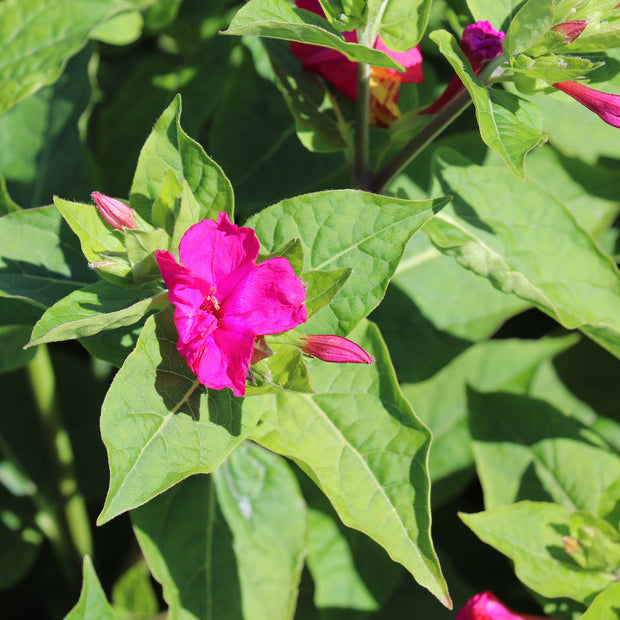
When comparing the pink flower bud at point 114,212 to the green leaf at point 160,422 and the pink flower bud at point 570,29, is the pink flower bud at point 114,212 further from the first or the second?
the pink flower bud at point 570,29

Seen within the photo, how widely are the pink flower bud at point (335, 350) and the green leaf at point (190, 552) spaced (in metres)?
0.59

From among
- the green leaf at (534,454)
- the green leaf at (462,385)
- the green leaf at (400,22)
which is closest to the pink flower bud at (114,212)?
the green leaf at (400,22)

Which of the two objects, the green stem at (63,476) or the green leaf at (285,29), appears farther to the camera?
the green stem at (63,476)

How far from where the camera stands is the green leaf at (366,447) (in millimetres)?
1083

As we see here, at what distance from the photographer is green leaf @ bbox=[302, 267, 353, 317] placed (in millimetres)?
1008

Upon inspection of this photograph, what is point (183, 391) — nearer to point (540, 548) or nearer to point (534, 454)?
point (540, 548)

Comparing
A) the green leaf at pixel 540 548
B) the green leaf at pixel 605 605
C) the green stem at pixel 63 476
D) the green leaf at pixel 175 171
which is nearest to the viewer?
the green leaf at pixel 175 171

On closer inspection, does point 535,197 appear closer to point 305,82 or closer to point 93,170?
point 305,82

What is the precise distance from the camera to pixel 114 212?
3.42 feet

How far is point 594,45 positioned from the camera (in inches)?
42.4

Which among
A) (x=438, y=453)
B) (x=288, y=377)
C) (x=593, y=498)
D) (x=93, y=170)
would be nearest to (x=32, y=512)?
(x=93, y=170)

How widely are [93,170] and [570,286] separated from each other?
3.82 feet

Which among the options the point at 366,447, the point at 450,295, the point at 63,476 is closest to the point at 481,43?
the point at 366,447

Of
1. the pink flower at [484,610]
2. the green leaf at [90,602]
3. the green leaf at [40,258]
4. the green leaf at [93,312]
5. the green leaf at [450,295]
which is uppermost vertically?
the green leaf at [93,312]
